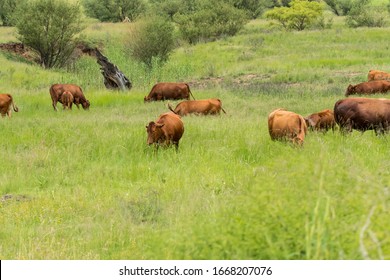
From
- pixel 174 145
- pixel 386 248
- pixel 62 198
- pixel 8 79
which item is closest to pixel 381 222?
pixel 386 248

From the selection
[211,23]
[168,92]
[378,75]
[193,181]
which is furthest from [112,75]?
[211,23]

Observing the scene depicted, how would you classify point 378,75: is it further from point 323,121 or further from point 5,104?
point 5,104

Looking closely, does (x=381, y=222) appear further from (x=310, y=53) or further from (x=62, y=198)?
(x=310, y=53)

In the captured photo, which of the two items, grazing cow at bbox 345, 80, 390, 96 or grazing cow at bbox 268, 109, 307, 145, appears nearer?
grazing cow at bbox 268, 109, 307, 145

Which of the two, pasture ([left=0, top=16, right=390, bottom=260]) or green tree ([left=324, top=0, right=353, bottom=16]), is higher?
pasture ([left=0, top=16, right=390, bottom=260])

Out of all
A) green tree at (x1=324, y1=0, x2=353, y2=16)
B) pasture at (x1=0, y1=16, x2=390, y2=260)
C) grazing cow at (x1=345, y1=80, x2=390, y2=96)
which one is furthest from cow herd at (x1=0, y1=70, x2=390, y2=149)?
green tree at (x1=324, y1=0, x2=353, y2=16)

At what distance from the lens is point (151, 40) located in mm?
32719

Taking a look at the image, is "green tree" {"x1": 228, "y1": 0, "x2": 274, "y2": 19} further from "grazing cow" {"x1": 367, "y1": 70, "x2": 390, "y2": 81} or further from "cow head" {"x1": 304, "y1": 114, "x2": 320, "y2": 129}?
"cow head" {"x1": 304, "y1": 114, "x2": 320, "y2": 129}

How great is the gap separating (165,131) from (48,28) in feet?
76.4

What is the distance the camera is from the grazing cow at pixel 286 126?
1089cm

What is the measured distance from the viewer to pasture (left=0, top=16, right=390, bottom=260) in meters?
4.19

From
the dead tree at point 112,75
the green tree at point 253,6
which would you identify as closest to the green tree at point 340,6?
the green tree at point 253,6

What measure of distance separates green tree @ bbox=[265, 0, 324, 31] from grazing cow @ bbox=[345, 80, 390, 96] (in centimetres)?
2828
